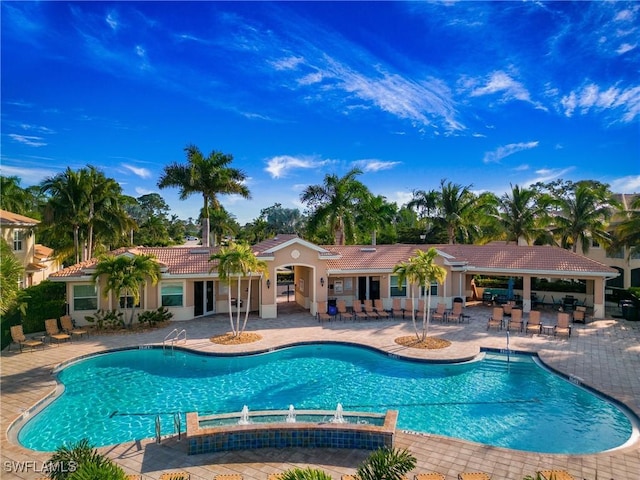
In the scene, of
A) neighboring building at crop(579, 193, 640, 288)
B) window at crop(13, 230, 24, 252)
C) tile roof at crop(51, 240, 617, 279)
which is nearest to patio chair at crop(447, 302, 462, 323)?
tile roof at crop(51, 240, 617, 279)

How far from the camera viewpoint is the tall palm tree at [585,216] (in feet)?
99.9

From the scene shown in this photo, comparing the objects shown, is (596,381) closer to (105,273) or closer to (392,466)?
(392,466)

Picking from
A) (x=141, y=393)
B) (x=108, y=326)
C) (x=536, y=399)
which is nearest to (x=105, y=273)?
(x=108, y=326)

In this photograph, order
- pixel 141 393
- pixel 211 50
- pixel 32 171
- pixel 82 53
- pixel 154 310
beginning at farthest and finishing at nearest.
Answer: pixel 32 171, pixel 154 310, pixel 211 50, pixel 82 53, pixel 141 393

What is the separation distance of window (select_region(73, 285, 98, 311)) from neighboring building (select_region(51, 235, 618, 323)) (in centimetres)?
5

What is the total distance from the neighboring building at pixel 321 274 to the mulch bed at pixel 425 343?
608 centimetres

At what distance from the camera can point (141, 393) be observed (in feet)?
46.1

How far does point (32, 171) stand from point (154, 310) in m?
16.8

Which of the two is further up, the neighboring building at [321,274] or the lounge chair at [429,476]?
the neighboring building at [321,274]

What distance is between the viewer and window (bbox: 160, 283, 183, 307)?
78.5 feet

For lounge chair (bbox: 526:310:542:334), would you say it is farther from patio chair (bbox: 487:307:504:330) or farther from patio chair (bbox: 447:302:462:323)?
patio chair (bbox: 447:302:462:323)

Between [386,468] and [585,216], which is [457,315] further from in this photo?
[386,468]

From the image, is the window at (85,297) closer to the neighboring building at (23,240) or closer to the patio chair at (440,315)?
the neighboring building at (23,240)

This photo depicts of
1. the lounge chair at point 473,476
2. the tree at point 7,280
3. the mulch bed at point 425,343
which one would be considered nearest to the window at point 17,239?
the tree at point 7,280
